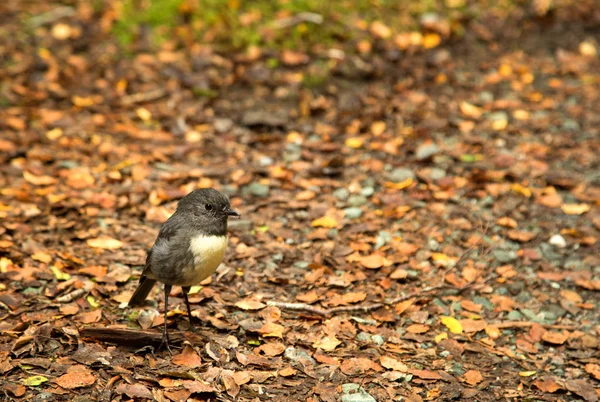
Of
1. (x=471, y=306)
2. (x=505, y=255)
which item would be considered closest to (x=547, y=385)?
(x=471, y=306)

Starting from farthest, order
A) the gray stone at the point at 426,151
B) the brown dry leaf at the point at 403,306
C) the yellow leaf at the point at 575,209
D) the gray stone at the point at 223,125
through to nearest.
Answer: the gray stone at the point at 223,125
the gray stone at the point at 426,151
the yellow leaf at the point at 575,209
the brown dry leaf at the point at 403,306

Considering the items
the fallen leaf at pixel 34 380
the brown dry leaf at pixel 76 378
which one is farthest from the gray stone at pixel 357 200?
the fallen leaf at pixel 34 380

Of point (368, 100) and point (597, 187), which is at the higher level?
point (368, 100)

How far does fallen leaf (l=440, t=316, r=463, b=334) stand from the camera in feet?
16.4

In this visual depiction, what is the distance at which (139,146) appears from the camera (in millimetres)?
7426

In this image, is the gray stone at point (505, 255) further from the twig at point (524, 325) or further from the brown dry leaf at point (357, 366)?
the brown dry leaf at point (357, 366)

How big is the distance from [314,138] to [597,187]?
9.74 feet

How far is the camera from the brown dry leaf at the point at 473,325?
502cm

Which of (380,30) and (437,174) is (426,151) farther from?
(380,30)

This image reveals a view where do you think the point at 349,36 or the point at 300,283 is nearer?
the point at 300,283

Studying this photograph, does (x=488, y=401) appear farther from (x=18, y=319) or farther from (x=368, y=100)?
(x=368, y=100)

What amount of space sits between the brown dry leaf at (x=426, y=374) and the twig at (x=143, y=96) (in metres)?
5.09

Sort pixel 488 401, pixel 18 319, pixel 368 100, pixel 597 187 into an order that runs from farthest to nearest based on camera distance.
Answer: pixel 368 100 → pixel 597 187 → pixel 18 319 → pixel 488 401

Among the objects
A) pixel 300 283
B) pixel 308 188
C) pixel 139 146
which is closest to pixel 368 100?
pixel 308 188
